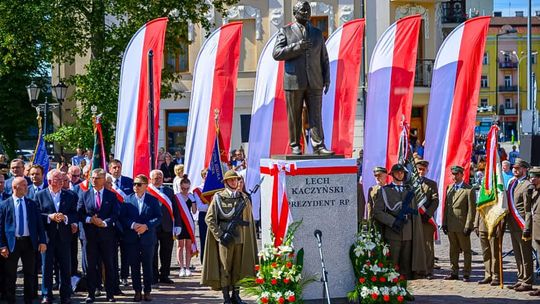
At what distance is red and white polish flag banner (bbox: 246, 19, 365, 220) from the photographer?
62.7 feet

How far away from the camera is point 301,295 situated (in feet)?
41.7

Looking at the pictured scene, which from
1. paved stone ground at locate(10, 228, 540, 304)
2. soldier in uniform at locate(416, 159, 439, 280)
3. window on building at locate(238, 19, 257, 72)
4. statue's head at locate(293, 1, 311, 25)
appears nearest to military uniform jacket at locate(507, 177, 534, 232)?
paved stone ground at locate(10, 228, 540, 304)

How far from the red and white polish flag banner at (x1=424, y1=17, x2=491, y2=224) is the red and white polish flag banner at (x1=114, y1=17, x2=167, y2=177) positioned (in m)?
Result: 5.12

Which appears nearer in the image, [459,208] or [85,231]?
[85,231]

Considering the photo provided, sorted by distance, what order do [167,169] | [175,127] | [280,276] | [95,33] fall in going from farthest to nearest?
[175,127] < [95,33] < [167,169] < [280,276]

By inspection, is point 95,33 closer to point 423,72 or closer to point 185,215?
point 185,215

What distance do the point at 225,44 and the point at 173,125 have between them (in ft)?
69.0

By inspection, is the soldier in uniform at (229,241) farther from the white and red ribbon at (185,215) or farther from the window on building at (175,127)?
the window on building at (175,127)

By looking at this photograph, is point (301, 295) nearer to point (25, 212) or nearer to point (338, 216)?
point (338, 216)

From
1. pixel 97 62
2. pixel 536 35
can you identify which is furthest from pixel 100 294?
pixel 536 35

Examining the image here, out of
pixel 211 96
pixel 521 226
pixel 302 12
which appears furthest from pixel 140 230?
pixel 521 226

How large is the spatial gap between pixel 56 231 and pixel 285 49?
14.0 ft

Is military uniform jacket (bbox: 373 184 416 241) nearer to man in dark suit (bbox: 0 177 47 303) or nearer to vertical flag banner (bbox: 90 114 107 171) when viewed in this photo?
man in dark suit (bbox: 0 177 47 303)

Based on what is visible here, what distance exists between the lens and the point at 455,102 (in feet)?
57.5
